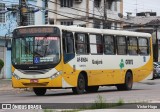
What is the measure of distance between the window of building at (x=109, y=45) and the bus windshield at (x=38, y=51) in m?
4.52

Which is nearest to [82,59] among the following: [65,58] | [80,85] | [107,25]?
[80,85]

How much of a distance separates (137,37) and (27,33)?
28.4 ft

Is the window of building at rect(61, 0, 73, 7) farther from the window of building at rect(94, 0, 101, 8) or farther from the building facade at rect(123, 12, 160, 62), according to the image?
the building facade at rect(123, 12, 160, 62)

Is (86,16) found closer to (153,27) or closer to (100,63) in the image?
(153,27)

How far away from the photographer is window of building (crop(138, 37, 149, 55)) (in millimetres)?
31125

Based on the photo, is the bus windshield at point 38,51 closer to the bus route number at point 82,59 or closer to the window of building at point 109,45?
the bus route number at point 82,59

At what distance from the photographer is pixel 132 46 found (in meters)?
30.3

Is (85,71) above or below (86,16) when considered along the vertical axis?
below

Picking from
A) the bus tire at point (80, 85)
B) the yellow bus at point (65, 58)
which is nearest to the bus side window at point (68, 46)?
the yellow bus at point (65, 58)

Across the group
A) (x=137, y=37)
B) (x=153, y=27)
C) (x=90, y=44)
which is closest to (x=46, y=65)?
(x=90, y=44)

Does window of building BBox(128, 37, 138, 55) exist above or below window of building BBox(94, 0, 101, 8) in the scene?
below

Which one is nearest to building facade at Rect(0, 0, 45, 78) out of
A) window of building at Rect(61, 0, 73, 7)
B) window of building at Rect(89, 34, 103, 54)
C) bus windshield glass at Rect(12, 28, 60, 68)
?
window of building at Rect(61, 0, 73, 7)

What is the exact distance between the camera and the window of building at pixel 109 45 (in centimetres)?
2777

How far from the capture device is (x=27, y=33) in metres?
24.4
